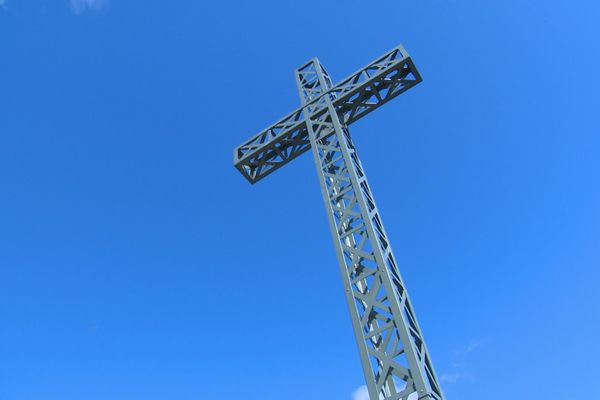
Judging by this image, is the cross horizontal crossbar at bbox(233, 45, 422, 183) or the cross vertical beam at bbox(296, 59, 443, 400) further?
the cross horizontal crossbar at bbox(233, 45, 422, 183)

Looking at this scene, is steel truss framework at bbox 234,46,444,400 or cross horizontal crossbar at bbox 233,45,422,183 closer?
steel truss framework at bbox 234,46,444,400

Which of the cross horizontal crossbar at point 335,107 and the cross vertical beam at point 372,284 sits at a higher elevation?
the cross horizontal crossbar at point 335,107

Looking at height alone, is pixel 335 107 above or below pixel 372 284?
above

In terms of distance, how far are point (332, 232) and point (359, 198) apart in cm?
57

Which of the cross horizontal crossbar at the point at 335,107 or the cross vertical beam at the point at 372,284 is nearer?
the cross vertical beam at the point at 372,284

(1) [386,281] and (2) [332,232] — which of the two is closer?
(1) [386,281]

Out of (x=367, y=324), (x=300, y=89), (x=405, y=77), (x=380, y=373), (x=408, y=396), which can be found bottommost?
(x=408, y=396)

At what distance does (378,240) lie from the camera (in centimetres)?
571

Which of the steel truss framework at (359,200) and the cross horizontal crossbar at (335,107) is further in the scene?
the cross horizontal crossbar at (335,107)

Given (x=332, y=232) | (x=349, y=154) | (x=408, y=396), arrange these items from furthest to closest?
(x=349, y=154)
(x=332, y=232)
(x=408, y=396)

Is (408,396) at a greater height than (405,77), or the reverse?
(405,77)

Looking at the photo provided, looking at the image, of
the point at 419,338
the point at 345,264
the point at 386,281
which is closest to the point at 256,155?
the point at 345,264

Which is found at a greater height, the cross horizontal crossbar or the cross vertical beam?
the cross horizontal crossbar

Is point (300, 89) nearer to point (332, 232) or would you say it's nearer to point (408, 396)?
point (332, 232)
